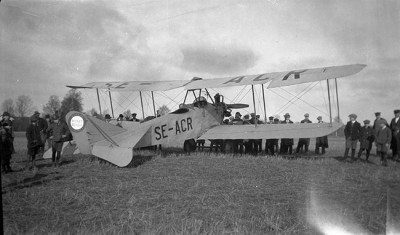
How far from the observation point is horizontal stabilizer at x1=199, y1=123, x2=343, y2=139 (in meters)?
9.07

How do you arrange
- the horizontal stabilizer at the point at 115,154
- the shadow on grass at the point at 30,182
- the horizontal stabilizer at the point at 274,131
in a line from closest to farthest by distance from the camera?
the shadow on grass at the point at 30,182, the horizontal stabilizer at the point at 115,154, the horizontal stabilizer at the point at 274,131

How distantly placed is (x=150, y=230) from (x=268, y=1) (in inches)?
170

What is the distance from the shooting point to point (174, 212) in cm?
355

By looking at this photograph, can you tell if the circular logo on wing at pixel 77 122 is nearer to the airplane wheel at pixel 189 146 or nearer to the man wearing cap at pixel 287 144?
the airplane wheel at pixel 189 146

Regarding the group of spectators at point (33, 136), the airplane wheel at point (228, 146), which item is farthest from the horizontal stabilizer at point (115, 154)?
the airplane wheel at point (228, 146)

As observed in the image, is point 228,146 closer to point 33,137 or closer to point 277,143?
point 277,143

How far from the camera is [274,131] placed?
1000cm

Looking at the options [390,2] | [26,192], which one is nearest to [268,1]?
[390,2]

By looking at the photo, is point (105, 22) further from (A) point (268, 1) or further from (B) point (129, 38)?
(A) point (268, 1)

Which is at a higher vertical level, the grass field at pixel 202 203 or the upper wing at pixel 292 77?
the upper wing at pixel 292 77

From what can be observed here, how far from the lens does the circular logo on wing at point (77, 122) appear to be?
7.25 meters

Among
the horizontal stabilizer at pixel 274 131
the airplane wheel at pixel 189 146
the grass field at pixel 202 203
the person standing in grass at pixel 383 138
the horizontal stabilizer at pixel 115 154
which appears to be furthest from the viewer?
the airplane wheel at pixel 189 146

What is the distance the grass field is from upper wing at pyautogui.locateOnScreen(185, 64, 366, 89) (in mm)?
3314

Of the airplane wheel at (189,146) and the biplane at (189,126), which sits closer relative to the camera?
the biplane at (189,126)
